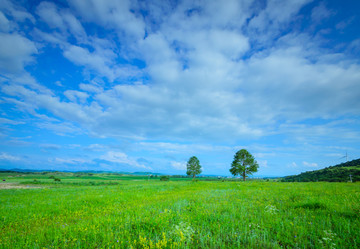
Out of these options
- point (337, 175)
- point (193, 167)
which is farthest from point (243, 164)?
point (337, 175)

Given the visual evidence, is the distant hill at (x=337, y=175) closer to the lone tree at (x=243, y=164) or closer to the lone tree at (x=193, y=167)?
the lone tree at (x=243, y=164)

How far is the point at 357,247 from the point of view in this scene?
3.87m

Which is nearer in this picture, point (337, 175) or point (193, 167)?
point (337, 175)

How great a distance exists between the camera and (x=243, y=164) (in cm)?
5784

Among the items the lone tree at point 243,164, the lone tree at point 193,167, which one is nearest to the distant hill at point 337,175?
the lone tree at point 243,164

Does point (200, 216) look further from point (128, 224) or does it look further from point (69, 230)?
point (69, 230)

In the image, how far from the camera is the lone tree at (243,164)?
185ft

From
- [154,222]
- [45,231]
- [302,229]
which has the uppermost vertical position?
[302,229]

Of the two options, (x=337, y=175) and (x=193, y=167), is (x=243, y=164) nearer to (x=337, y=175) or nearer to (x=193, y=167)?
(x=193, y=167)

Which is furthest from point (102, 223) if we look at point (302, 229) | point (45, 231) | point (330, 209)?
point (330, 209)

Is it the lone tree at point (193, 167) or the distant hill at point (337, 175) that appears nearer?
the distant hill at point (337, 175)

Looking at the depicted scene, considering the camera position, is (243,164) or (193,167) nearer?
(243,164)

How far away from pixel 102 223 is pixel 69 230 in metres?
1.23

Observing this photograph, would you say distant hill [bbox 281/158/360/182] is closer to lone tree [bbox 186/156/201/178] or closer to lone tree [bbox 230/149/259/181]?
lone tree [bbox 230/149/259/181]
